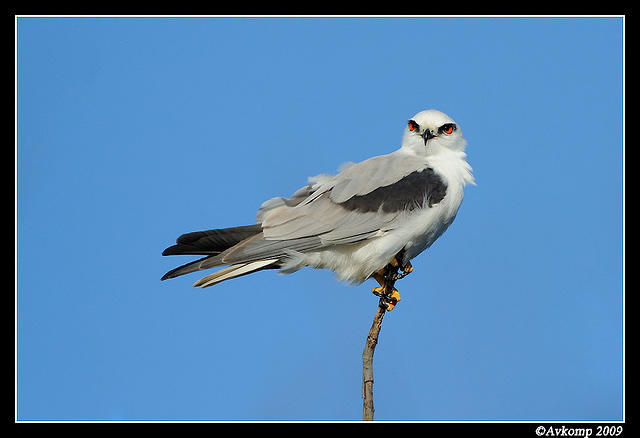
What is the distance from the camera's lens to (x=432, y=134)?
273 inches

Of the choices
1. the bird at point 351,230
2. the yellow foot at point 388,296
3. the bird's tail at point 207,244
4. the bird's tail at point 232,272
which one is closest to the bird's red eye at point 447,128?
the bird at point 351,230

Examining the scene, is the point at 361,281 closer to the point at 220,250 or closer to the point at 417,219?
the point at 417,219

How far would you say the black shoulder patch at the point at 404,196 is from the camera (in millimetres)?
6305

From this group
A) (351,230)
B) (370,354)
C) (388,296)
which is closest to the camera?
(370,354)

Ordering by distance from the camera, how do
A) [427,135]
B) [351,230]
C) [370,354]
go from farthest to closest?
[427,135], [351,230], [370,354]

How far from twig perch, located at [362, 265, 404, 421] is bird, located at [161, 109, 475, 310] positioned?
0.30 feet

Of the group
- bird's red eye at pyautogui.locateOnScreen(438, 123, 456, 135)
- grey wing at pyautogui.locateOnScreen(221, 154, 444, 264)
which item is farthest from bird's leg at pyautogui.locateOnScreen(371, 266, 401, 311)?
bird's red eye at pyautogui.locateOnScreen(438, 123, 456, 135)

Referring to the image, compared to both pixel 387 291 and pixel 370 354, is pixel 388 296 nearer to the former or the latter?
pixel 387 291

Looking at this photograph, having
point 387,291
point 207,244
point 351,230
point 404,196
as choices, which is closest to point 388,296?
point 387,291

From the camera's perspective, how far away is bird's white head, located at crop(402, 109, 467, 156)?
6.95 m

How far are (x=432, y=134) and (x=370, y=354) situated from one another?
7.81ft

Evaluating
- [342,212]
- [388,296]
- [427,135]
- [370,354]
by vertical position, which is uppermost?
[427,135]

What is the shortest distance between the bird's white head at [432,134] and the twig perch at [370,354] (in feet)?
4.45
